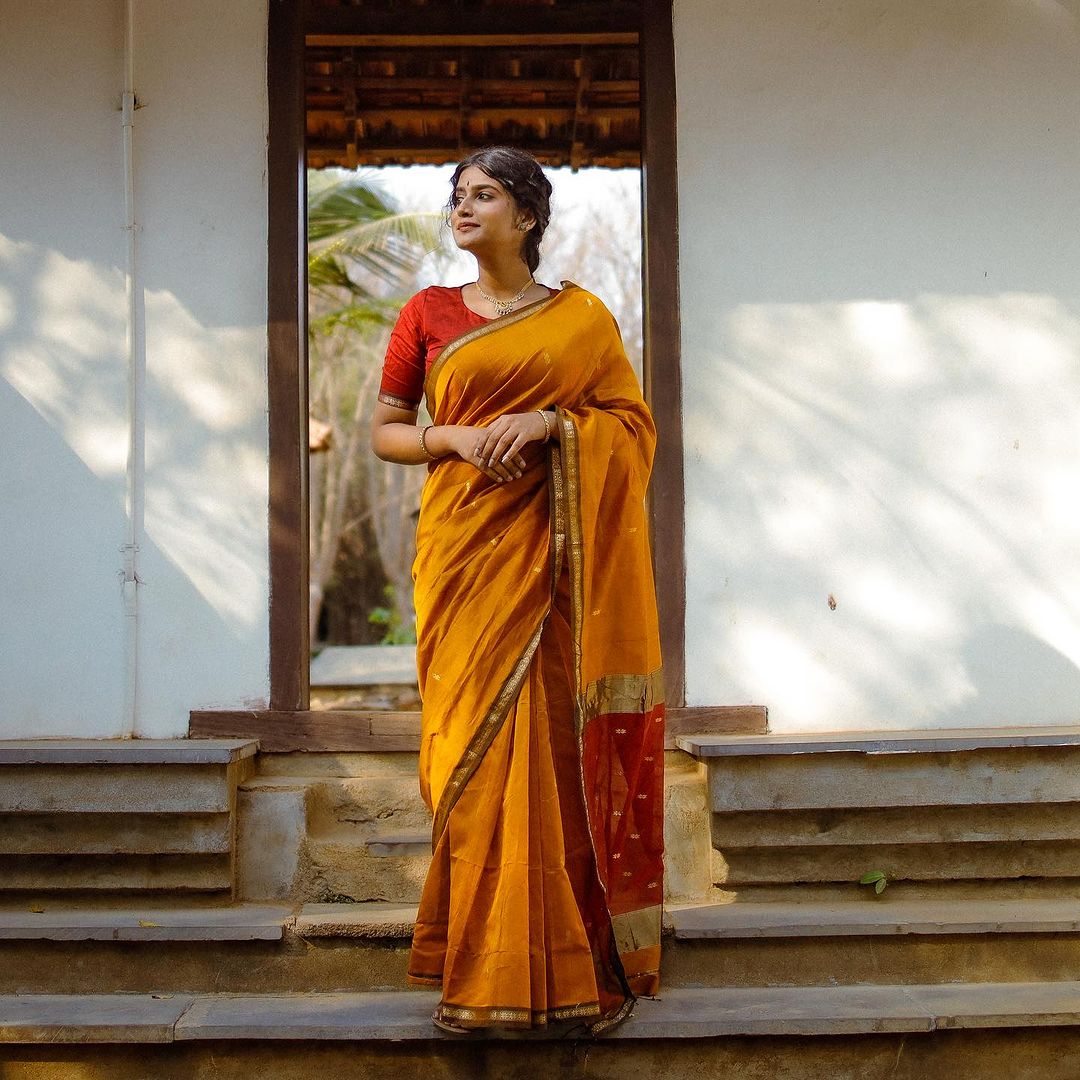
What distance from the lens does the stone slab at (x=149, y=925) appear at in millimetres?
3199

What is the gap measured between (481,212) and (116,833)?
1.93m

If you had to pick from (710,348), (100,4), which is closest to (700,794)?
(710,348)

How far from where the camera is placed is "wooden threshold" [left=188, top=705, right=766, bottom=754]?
12.5 ft

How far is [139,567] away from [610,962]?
6.33 ft

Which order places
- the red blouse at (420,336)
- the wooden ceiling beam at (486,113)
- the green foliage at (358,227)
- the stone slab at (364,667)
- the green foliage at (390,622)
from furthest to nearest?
the green foliage at (390,622), the green foliage at (358,227), the stone slab at (364,667), the wooden ceiling beam at (486,113), the red blouse at (420,336)

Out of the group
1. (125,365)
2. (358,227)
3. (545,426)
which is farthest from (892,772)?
(358,227)

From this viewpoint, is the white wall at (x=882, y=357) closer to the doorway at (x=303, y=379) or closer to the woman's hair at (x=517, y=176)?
the doorway at (x=303, y=379)

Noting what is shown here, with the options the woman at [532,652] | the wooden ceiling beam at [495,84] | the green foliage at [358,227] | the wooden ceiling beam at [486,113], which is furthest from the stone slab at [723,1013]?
the green foliage at [358,227]

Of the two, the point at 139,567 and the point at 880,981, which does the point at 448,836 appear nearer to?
the point at 880,981

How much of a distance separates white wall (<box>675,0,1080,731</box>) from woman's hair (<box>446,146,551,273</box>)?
3.03 ft

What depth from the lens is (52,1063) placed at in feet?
9.76

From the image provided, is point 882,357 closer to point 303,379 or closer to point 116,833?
point 303,379

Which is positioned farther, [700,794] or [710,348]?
[710,348]

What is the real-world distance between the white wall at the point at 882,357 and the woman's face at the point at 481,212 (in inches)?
40.5
